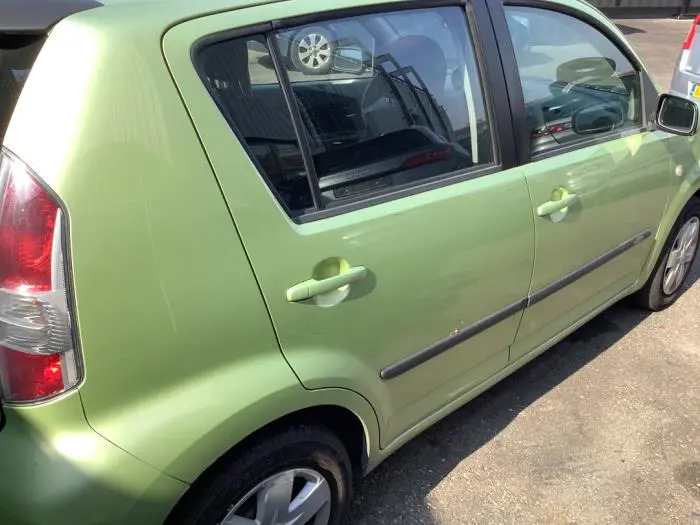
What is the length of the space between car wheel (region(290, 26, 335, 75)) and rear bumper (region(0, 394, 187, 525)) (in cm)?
94

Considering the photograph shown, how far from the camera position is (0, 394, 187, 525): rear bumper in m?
1.26

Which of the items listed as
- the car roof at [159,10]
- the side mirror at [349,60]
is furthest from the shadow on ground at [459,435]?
the car roof at [159,10]

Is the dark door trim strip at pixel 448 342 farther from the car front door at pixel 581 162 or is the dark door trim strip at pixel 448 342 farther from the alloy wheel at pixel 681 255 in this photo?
the alloy wheel at pixel 681 255

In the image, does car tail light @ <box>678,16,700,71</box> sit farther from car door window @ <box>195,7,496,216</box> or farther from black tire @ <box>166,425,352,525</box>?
black tire @ <box>166,425,352,525</box>

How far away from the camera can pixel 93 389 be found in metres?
1.26

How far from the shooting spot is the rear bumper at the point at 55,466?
126cm

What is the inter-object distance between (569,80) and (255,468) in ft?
6.18

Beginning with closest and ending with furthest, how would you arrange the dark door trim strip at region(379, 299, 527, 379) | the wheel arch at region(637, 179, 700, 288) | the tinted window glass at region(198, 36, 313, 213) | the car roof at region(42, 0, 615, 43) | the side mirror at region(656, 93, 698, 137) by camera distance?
the car roof at region(42, 0, 615, 43)
the tinted window glass at region(198, 36, 313, 213)
the dark door trim strip at region(379, 299, 527, 379)
the side mirror at region(656, 93, 698, 137)
the wheel arch at region(637, 179, 700, 288)

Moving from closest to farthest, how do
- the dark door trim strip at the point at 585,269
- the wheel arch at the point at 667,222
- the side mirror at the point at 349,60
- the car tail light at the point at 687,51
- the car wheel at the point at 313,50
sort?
the car wheel at the point at 313,50
the side mirror at the point at 349,60
the dark door trim strip at the point at 585,269
the wheel arch at the point at 667,222
the car tail light at the point at 687,51

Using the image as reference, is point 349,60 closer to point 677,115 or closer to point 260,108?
point 260,108

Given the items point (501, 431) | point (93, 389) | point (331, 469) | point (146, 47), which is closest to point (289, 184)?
point (146, 47)

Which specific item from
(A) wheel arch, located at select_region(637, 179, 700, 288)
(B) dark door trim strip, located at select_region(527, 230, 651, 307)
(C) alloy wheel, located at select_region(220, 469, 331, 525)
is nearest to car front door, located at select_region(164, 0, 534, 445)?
(B) dark door trim strip, located at select_region(527, 230, 651, 307)

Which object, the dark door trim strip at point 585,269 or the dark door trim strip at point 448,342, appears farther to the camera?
the dark door trim strip at point 585,269

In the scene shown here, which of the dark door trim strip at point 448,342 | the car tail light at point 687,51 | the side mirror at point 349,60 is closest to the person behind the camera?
the side mirror at point 349,60
